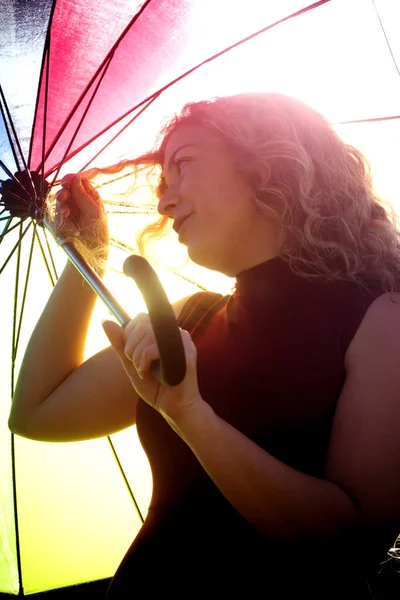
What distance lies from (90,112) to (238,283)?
3.59 ft

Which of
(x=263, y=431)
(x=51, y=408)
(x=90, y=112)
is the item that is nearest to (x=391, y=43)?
(x=90, y=112)

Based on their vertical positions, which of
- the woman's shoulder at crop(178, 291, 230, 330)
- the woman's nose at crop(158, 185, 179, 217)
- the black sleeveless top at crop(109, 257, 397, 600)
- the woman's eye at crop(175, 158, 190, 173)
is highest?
the woman's eye at crop(175, 158, 190, 173)

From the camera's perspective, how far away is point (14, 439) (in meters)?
2.50

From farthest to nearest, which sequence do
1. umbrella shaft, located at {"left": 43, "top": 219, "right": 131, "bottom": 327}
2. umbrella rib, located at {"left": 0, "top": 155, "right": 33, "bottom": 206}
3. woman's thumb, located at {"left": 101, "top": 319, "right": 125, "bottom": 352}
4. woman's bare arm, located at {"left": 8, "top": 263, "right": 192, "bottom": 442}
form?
umbrella rib, located at {"left": 0, "top": 155, "right": 33, "bottom": 206} < woman's bare arm, located at {"left": 8, "top": 263, "right": 192, "bottom": 442} < umbrella shaft, located at {"left": 43, "top": 219, "right": 131, "bottom": 327} < woman's thumb, located at {"left": 101, "top": 319, "right": 125, "bottom": 352}

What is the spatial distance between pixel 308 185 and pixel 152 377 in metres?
0.87

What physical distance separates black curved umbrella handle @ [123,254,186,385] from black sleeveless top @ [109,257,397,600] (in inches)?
18.0

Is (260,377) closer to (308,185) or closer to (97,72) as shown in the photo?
(308,185)

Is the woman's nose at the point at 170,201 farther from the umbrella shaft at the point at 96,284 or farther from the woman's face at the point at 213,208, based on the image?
the umbrella shaft at the point at 96,284

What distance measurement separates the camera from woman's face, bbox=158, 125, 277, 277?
1472mm

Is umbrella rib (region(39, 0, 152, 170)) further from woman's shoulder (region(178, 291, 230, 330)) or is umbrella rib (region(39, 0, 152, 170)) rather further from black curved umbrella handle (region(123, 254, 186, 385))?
black curved umbrella handle (region(123, 254, 186, 385))

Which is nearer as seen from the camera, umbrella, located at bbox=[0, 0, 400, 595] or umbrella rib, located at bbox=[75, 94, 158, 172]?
umbrella, located at bbox=[0, 0, 400, 595]

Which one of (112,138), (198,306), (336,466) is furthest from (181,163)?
(336,466)

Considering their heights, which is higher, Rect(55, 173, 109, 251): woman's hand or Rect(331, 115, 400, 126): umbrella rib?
Rect(55, 173, 109, 251): woman's hand

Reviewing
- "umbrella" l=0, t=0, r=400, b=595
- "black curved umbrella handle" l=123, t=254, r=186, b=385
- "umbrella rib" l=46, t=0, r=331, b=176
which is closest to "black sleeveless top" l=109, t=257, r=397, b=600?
"black curved umbrella handle" l=123, t=254, r=186, b=385
